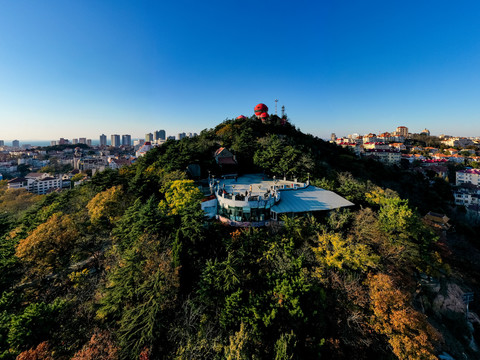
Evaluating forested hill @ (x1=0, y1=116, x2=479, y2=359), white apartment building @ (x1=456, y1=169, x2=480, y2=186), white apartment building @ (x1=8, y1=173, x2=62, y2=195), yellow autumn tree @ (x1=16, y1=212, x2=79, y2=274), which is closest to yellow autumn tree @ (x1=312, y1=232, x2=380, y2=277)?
forested hill @ (x1=0, y1=116, x2=479, y2=359)

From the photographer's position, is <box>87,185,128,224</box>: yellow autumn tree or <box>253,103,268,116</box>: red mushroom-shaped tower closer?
<box>87,185,128,224</box>: yellow autumn tree

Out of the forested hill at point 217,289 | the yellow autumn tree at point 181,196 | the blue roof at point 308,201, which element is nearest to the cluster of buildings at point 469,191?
the forested hill at point 217,289

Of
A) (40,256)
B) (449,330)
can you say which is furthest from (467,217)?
(40,256)

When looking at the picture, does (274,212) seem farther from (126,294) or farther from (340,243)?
(126,294)

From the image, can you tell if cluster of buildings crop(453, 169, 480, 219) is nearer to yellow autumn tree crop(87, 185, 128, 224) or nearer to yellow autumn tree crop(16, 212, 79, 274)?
yellow autumn tree crop(87, 185, 128, 224)

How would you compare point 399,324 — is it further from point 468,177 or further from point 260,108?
point 468,177

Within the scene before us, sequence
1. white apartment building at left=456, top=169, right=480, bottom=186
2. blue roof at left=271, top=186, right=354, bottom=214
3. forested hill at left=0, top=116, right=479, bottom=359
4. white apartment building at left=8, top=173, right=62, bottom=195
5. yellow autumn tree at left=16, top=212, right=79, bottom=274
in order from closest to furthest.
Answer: forested hill at left=0, top=116, right=479, bottom=359
yellow autumn tree at left=16, top=212, right=79, bottom=274
blue roof at left=271, top=186, right=354, bottom=214
white apartment building at left=8, top=173, right=62, bottom=195
white apartment building at left=456, top=169, right=480, bottom=186

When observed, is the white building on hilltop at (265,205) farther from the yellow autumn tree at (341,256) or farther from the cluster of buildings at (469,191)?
the cluster of buildings at (469,191)
